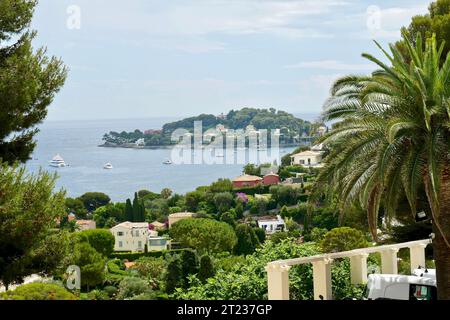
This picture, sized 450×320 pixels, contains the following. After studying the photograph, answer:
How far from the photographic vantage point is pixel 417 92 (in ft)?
28.6

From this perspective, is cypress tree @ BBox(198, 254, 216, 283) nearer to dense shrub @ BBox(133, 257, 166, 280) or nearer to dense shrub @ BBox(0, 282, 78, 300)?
dense shrub @ BBox(133, 257, 166, 280)

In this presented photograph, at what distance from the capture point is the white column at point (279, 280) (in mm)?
8641

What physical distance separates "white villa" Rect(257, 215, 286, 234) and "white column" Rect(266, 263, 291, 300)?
186ft

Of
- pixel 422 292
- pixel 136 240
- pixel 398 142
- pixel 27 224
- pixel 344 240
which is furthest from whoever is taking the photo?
pixel 136 240

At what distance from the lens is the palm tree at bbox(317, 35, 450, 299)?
8664 millimetres

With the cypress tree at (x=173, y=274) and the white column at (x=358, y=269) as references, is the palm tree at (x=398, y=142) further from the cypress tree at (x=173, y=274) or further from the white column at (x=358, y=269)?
the cypress tree at (x=173, y=274)

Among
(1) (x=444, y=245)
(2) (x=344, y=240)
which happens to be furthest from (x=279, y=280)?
(2) (x=344, y=240)

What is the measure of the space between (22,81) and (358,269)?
248 inches

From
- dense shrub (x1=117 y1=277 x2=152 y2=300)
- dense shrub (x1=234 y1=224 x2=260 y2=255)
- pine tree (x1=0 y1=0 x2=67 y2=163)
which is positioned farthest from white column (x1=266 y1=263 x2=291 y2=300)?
dense shrub (x1=234 y1=224 x2=260 y2=255)

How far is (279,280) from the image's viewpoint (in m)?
8.67

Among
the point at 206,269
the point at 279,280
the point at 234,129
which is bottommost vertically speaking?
the point at 206,269

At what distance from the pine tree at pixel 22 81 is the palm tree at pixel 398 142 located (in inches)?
205

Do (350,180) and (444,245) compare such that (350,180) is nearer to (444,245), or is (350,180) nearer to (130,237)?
(444,245)

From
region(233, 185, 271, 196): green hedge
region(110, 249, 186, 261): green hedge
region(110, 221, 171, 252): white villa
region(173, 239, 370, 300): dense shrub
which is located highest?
region(173, 239, 370, 300): dense shrub
